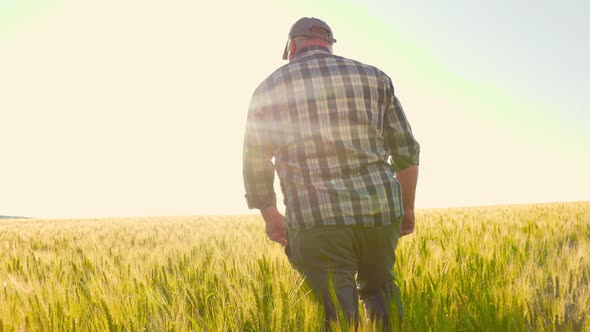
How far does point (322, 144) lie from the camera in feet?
6.22

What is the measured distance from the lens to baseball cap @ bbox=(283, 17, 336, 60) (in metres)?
2.12

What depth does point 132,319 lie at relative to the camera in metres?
A: 1.71

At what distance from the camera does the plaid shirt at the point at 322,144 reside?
6.15ft

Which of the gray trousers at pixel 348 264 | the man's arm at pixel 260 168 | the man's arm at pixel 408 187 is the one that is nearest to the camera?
the gray trousers at pixel 348 264

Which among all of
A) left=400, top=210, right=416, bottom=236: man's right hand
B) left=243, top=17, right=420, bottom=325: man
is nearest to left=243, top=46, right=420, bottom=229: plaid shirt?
left=243, top=17, right=420, bottom=325: man

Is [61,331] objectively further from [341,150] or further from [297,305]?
[341,150]

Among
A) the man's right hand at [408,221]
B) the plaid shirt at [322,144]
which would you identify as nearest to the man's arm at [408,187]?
the man's right hand at [408,221]

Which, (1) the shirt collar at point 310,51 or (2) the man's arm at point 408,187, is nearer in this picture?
(1) the shirt collar at point 310,51

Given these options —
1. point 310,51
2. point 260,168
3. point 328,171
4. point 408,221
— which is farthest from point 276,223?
point 310,51

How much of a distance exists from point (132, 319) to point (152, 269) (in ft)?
4.28

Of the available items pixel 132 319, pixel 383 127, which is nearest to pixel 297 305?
pixel 132 319

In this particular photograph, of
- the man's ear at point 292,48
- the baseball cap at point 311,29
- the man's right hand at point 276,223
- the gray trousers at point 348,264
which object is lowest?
the gray trousers at point 348,264

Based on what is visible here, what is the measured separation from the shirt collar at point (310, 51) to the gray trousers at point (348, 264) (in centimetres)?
82

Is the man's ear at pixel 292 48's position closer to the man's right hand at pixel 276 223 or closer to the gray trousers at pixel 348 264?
the man's right hand at pixel 276 223
